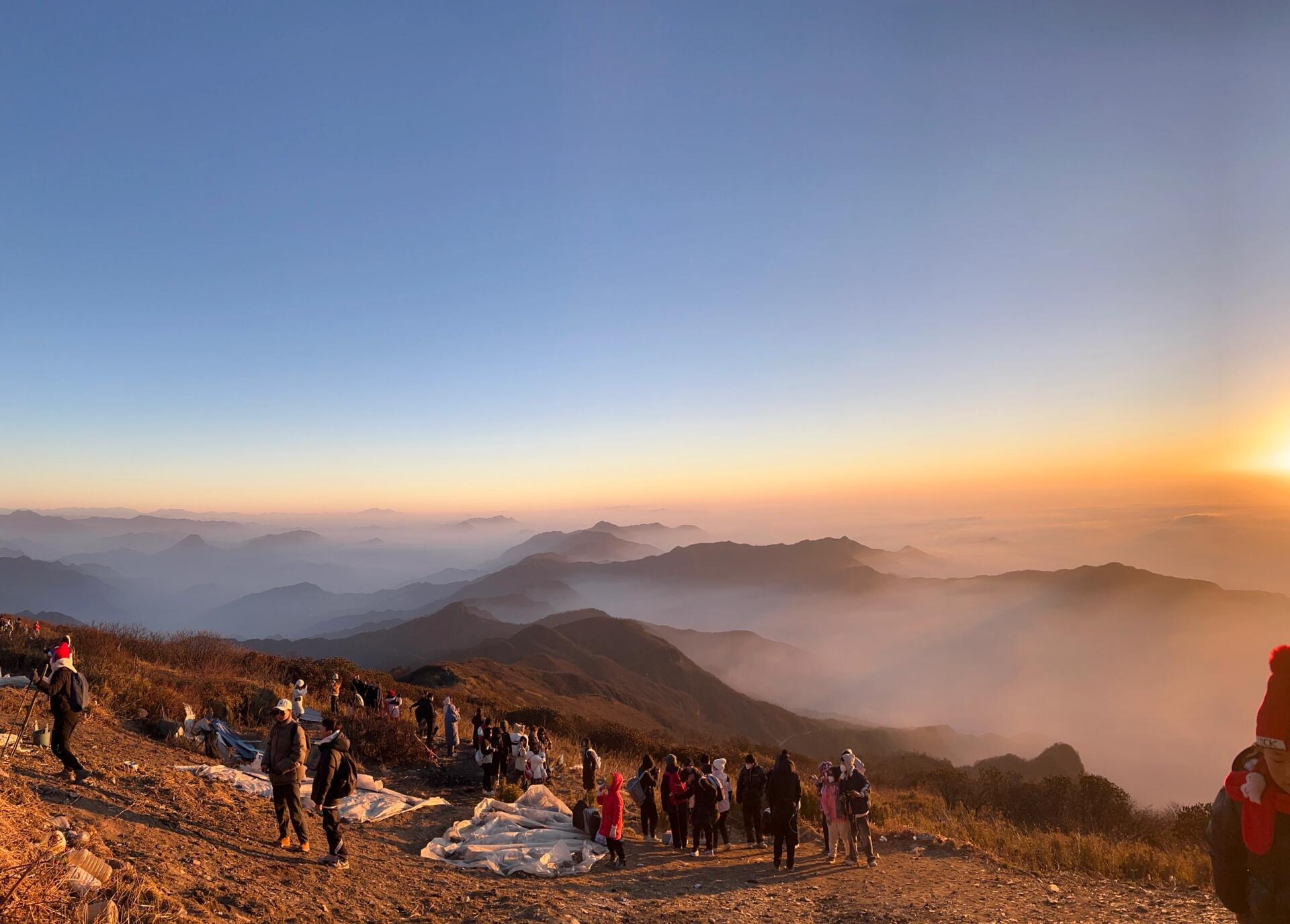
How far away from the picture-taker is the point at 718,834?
12141mm

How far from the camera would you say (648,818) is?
11.8 meters

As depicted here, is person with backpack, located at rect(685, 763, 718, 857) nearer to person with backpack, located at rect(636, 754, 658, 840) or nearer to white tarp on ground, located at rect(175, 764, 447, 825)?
person with backpack, located at rect(636, 754, 658, 840)

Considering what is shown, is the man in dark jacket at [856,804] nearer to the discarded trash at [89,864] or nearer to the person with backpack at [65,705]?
the discarded trash at [89,864]

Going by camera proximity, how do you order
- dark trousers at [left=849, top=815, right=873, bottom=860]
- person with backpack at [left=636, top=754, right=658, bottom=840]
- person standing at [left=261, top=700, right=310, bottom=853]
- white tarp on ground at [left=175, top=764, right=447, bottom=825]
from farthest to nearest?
person with backpack at [left=636, top=754, right=658, bottom=840]
dark trousers at [left=849, top=815, right=873, bottom=860]
white tarp on ground at [left=175, top=764, right=447, bottom=825]
person standing at [left=261, top=700, right=310, bottom=853]

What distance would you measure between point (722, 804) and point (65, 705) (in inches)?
378

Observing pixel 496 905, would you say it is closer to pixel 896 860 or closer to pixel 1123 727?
pixel 896 860

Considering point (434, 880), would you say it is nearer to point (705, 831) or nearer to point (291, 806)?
point (291, 806)

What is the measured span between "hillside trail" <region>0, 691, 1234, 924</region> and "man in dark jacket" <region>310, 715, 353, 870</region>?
26 centimetres

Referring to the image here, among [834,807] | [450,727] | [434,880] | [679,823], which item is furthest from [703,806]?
[450,727]

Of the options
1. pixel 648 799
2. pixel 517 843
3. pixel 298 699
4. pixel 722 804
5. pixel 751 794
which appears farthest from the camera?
pixel 298 699

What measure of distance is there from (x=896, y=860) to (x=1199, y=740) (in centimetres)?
15860

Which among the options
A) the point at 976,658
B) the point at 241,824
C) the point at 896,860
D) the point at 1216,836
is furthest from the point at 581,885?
the point at 976,658

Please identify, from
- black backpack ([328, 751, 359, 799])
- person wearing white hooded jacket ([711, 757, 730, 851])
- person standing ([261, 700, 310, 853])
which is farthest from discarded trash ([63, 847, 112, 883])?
person wearing white hooded jacket ([711, 757, 730, 851])

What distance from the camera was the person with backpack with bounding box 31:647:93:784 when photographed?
25.5ft
